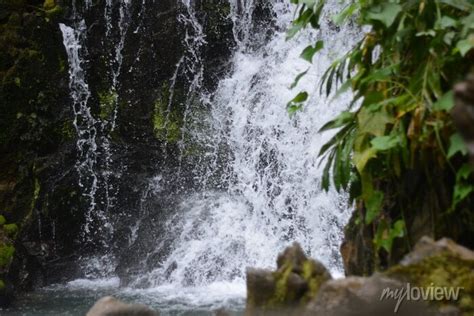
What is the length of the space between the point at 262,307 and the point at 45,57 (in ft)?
22.9

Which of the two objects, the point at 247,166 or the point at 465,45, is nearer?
the point at 465,45

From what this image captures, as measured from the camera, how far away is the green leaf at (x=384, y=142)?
2984 millimetres

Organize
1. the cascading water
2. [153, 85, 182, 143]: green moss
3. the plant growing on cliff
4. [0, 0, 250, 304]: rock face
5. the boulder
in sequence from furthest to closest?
[153, 85, 182, 143]: green moss < [0, 0, 250, 304]: rock face < the cascading water < the plant growing on cliff < the boulder

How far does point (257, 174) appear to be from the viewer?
29.3ft

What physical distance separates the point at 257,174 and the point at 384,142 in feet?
19.6

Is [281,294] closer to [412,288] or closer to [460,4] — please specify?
[412,288]

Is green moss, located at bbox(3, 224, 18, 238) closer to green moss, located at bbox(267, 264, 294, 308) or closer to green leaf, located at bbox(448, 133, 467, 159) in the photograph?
green moss, located at bbox(267, 264, 294, 308)

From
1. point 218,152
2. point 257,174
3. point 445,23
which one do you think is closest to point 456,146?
point 445,23

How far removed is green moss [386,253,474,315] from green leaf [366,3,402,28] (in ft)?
4.18

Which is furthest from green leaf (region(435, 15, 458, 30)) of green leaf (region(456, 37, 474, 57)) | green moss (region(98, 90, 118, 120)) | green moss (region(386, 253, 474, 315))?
green moss (region(98, 90, 118, 120))

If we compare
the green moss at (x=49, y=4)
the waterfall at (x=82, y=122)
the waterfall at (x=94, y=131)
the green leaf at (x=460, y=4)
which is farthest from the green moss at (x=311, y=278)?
the green moss at (x=49, y=4)

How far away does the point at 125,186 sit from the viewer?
9328 mm

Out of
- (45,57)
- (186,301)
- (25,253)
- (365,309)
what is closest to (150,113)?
(45,57)

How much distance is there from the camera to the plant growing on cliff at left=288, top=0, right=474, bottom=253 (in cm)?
303
